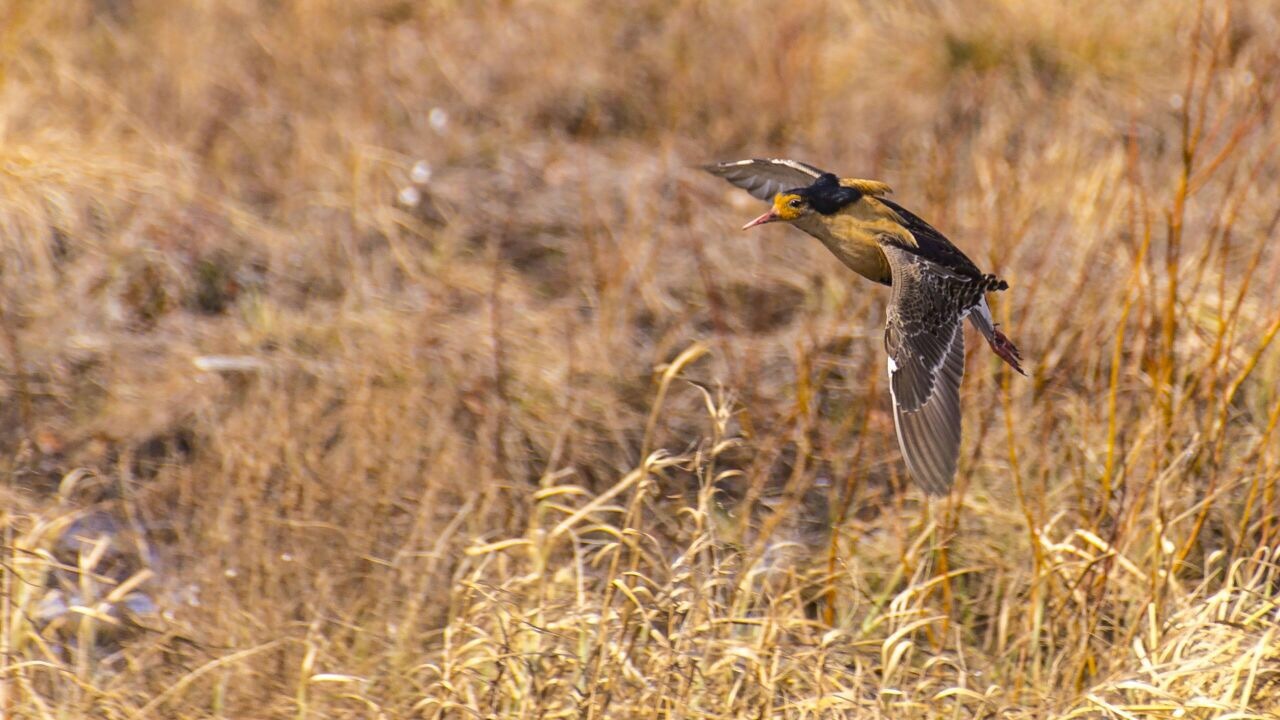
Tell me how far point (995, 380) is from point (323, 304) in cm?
238

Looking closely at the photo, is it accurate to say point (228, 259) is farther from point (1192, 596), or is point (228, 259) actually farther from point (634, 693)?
point (1192, 596)

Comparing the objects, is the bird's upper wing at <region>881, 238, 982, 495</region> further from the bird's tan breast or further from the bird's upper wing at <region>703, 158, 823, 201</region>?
the bird's upper wing at <region>703, 158, 823, 201</region>

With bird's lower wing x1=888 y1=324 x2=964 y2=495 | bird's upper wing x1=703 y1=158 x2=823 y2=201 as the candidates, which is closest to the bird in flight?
bird's lower wing x1=888 y1=324 x2=964 y2=495

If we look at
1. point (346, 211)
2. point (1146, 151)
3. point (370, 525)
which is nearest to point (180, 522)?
point (370, 525)

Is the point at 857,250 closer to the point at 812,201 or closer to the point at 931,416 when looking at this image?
the point at 812,201

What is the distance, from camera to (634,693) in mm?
3635

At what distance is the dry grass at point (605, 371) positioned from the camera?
152 inches

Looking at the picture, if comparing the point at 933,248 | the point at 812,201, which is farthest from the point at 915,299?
the point at 812,201

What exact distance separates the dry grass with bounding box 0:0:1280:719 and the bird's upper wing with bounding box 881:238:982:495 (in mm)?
402

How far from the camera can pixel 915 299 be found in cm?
359

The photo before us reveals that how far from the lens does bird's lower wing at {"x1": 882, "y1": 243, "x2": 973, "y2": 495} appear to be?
136 inches

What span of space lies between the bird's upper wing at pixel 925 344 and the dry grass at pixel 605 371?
402 mm

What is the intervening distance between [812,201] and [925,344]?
469 millimetres

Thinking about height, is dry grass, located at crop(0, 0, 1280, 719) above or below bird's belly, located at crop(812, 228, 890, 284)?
below
